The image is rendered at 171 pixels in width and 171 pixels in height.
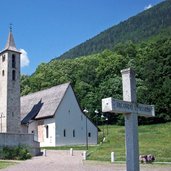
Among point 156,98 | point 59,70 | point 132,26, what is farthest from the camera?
point 132,26

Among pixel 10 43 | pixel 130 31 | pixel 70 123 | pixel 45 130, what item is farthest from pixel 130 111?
pixel 130 31

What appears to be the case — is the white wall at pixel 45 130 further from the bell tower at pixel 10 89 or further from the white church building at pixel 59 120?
the bell tower at pixel 10 89

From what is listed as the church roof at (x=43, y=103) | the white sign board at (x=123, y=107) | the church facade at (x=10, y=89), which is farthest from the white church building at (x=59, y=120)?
the white sign board at (x=123, y=107)

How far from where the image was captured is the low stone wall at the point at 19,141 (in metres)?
41.6

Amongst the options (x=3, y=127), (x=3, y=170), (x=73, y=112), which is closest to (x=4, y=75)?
(x=3, y=127)

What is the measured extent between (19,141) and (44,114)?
39.6 feet

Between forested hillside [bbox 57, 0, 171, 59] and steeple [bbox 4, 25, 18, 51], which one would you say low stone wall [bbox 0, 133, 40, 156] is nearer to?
steeple [bbox 4, 25, 18, 51]

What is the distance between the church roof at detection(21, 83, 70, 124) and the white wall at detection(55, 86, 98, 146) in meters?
0.82

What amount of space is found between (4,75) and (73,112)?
1126cm

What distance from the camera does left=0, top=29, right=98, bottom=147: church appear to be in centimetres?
5362

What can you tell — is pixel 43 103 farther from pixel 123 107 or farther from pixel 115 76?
pixel 123 107

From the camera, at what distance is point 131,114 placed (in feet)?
47.1

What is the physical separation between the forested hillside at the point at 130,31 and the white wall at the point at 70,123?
Result: 105 m

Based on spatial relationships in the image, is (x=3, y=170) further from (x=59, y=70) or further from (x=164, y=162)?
(x=59, y=70)
